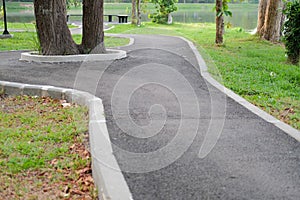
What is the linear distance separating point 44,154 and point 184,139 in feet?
4.54

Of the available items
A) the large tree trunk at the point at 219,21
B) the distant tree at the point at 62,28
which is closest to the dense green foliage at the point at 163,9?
the large tree trunk at the point at 219,21

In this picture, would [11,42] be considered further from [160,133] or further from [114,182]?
[114,182]

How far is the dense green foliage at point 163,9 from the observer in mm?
26922

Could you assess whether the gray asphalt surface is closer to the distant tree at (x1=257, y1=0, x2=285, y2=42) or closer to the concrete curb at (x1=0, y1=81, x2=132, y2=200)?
the concrete curb at (x1=0, y1=81, x2=132, y2=200)

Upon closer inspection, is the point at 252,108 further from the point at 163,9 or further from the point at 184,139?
the point at 163,9

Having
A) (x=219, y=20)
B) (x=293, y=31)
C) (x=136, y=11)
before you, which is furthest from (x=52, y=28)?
(x=136, y=11)

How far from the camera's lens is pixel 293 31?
945 centimetres

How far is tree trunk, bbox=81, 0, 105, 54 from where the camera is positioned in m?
9.24

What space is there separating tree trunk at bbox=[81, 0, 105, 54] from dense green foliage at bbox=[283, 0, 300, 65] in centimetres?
451

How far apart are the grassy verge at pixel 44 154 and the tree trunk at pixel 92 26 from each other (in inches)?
165

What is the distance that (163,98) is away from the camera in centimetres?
561

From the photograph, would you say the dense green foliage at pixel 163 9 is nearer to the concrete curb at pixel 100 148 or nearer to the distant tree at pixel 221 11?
the distant tree at pixel 221 11

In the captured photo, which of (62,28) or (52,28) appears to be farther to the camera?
(62,28)

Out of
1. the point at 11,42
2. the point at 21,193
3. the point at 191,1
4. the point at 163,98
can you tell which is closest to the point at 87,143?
the point at 21,193
